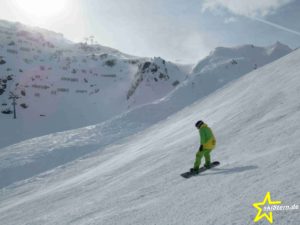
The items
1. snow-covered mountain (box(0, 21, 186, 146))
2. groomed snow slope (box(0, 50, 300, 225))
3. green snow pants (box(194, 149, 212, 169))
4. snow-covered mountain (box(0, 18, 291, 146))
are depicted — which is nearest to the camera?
groomed snow slope (box(0, 50, 300, 225))

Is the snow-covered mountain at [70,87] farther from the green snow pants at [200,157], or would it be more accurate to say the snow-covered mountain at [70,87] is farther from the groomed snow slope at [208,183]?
the green snow pants at [200,157]

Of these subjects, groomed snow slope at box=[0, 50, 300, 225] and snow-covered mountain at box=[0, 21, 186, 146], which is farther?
snow-covered mountain at box=[0, 21, 186, 146]

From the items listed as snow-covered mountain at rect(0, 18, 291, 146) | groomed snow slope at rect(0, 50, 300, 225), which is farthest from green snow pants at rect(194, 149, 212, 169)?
snow-covered mountain at rect(0, 18, 291, 146)

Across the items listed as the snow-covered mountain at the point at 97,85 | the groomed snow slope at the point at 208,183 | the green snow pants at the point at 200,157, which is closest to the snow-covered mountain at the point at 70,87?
the snow-covered mountain at the point at 97,85

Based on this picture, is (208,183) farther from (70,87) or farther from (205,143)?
(70,87)

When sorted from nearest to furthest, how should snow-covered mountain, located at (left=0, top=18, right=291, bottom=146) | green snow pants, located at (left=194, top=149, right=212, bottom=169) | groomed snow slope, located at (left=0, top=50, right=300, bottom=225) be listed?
groomed snow slope, located at (left=0, top=50, right=300, bottom=225) → green snow pants, located at (left=194, top=149, right=212, bottom=169) → snow-covered mountain, located at (left=0, top=18, right=291, bottom=146)

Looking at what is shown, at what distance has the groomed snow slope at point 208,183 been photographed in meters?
7.21

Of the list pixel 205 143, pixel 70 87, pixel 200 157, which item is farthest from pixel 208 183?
pixel 70 87

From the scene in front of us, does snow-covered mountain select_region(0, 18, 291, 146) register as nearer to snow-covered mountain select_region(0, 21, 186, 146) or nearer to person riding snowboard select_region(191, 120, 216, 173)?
snow-covered mountain select_region(0, 21, 186, 146)

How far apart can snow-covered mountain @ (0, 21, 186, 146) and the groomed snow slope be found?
5107cm

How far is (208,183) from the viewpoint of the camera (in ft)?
30.0

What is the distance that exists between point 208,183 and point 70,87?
82.8 m

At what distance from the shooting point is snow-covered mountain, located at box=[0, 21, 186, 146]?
7088 cm

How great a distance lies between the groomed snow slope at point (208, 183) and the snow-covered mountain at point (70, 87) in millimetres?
51074
